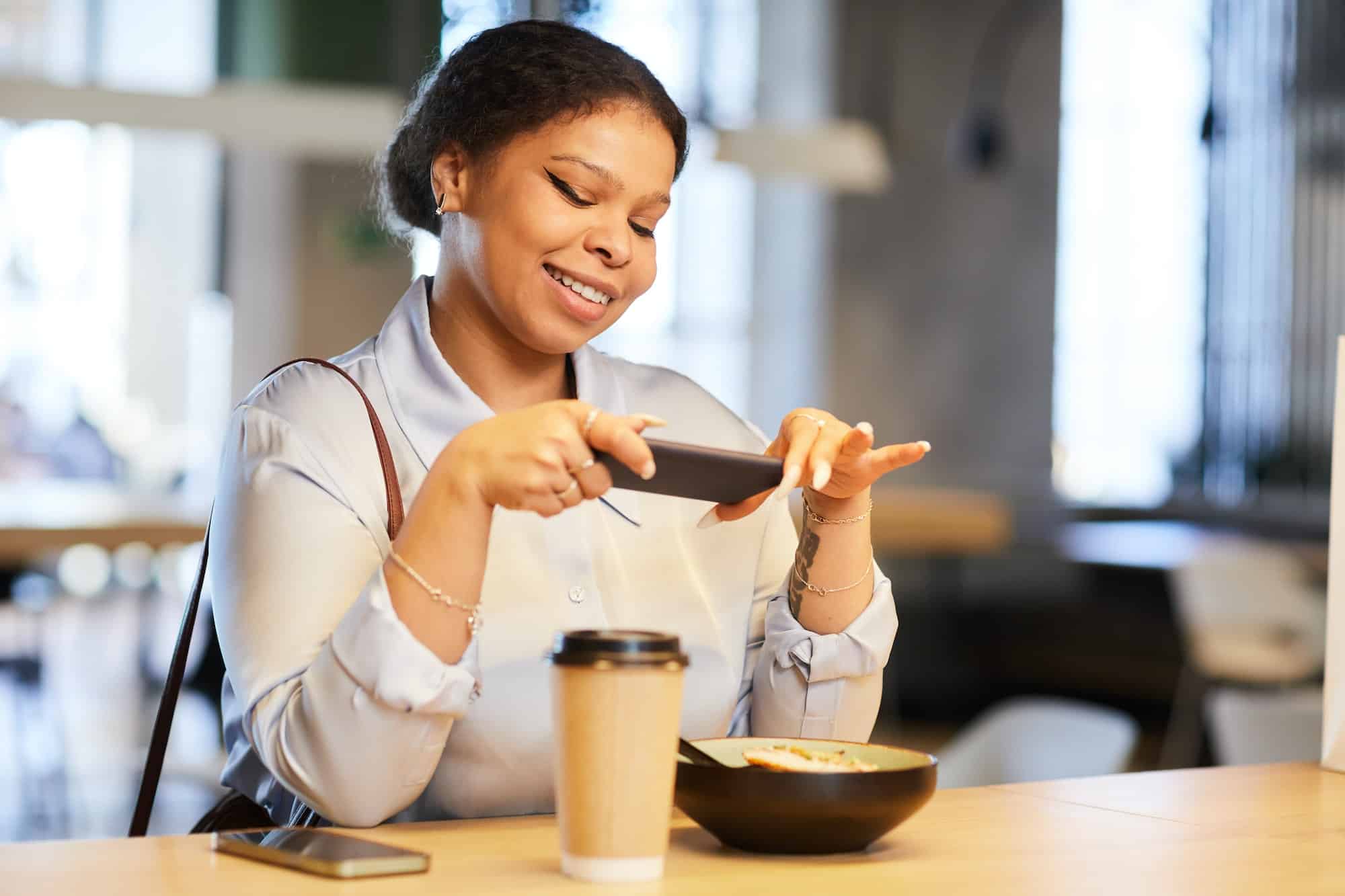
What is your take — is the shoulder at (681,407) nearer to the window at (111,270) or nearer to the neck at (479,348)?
the neck at (479,348)

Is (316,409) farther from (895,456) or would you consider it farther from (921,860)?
Answer: (921,860)

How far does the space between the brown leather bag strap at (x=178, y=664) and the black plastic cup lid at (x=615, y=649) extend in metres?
0.42

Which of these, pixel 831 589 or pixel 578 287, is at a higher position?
pixel 578 287

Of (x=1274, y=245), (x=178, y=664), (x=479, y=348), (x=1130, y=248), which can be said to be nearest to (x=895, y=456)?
(x=479, y=348)

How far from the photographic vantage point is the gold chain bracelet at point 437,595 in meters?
1.12

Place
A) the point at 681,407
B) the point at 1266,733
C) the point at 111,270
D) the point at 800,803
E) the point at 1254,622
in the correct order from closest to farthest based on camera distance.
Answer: the point at 800,803
the point at 681,407
the point at 1266,733
the point at 1254,622
the point at 111,270

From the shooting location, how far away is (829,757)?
116cm

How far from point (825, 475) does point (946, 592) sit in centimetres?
624

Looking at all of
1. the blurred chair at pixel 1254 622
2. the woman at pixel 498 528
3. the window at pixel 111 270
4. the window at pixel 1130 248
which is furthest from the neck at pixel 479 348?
the window at pixel 1130 248

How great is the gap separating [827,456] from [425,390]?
45 cm

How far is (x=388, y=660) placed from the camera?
112cm

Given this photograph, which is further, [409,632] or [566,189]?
[566,189]

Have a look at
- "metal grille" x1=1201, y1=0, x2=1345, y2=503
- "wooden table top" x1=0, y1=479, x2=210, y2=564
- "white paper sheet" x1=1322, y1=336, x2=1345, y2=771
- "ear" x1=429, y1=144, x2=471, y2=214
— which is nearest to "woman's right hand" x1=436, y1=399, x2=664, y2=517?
"ear" x1=429, y1=144, x2=471, y2=214

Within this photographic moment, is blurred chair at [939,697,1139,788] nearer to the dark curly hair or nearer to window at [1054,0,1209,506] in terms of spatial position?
the dark curly hair
